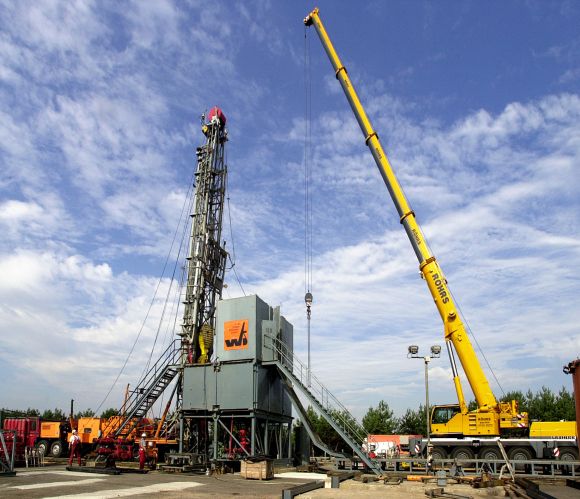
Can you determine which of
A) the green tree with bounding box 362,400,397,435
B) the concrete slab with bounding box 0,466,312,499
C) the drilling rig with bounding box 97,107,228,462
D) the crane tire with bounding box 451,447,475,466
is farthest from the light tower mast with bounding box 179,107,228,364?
the green tree with bounding box 362,400,397,435

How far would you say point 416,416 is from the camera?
66625 mm

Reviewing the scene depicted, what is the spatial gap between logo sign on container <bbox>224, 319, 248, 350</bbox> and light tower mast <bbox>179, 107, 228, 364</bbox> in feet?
11.5

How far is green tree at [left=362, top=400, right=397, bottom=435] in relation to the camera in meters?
66.2

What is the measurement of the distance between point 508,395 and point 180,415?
168ft

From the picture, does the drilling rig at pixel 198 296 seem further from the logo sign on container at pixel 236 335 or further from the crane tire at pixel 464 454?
the crane tire at pixel 464 454

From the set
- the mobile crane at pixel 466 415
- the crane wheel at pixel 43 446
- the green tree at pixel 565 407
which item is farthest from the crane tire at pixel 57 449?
the green tree at pixel 565 407

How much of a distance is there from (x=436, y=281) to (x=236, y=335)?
33.2 ft

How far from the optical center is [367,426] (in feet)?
220

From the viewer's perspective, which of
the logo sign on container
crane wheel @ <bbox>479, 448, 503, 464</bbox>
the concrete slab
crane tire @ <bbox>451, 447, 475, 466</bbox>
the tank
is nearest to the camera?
the tank

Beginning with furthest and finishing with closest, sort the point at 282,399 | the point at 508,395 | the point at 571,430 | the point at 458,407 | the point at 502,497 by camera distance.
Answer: the point at 508,395, the point at 282,399, the point at 458,407, the point at 571,430, the point at 502,497

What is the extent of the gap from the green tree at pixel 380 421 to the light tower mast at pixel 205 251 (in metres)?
40.8

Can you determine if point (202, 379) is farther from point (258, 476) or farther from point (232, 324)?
point (258, 476)

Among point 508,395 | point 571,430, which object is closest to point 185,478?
point 571,430

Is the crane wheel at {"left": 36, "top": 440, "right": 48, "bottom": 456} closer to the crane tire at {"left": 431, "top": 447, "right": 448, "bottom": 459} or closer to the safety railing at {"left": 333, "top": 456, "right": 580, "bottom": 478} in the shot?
the safety railing at {"left": 333, "top": 456, "right": 580, "bottom": 478}
